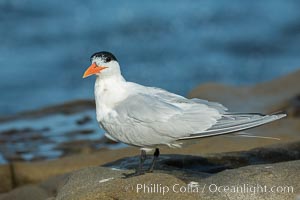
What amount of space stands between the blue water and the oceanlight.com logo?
667cm

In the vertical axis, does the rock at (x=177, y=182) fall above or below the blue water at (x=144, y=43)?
below

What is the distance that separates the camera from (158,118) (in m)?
5.01

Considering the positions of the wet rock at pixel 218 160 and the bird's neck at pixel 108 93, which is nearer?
the bird's neck at pixel 108 93

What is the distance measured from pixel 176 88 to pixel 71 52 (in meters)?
2.30

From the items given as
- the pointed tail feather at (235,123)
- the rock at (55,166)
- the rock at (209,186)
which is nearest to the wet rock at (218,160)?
the pointed tail feather at (235,123)

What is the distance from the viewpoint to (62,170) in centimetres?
736

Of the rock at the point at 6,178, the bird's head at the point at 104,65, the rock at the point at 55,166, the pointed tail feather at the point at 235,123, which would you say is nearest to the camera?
the pointed tail feather at the point at 235,123

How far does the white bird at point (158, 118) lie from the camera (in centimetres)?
494

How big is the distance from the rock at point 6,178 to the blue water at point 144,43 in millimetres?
3810

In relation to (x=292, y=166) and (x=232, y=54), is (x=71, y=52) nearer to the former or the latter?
(x=232, y=54)

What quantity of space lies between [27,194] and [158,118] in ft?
6.12

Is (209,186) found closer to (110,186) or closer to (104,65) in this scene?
(110,186)

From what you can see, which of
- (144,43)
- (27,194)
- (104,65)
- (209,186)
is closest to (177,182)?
(209,186)

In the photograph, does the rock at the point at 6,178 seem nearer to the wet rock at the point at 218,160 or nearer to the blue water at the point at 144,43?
the wet rock at the point at 218,160
